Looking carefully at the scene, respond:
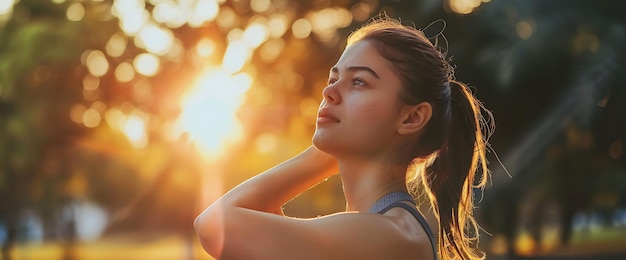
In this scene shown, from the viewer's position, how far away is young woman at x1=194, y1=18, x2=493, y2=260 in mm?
1759

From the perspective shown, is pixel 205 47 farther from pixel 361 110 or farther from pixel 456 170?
pixel 361 110

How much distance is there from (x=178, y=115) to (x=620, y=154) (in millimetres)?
8252

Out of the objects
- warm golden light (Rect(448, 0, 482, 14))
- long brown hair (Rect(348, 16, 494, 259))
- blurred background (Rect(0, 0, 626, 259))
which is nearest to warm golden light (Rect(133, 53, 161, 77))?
blurred background (Rect(0, 0, 626, 259))

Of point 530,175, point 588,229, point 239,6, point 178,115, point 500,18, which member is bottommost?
point 588,229

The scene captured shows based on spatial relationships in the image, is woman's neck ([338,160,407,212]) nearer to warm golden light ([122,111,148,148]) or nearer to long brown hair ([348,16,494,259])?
long brown hair ([348,16,494,259])

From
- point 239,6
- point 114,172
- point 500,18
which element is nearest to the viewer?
point 500,18

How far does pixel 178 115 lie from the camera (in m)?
17.5

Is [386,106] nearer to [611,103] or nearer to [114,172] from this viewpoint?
[611,103]

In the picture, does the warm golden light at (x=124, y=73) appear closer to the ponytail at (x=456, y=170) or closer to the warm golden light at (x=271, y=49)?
the warm golden light at (x=271, y=49)

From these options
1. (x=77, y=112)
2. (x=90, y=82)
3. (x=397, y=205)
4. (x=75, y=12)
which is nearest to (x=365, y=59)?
(x=397, y=205)

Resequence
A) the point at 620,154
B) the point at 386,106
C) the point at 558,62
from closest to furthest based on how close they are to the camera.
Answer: the point at 386,106, the point at 558,62, the point at 620,154

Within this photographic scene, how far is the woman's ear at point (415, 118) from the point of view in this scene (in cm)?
193

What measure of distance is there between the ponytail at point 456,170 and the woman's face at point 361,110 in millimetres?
224

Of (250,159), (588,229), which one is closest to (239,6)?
(250,159)
